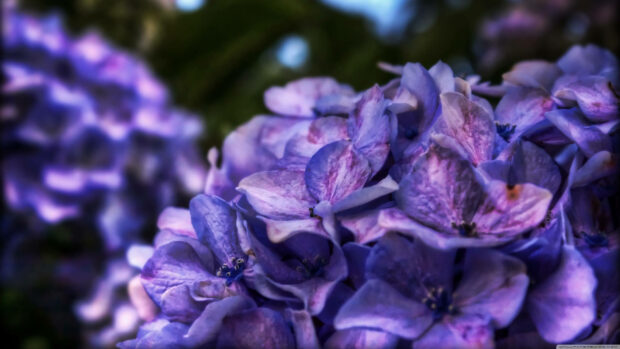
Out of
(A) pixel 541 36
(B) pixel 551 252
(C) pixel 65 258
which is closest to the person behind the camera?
(B) pixel 551 252

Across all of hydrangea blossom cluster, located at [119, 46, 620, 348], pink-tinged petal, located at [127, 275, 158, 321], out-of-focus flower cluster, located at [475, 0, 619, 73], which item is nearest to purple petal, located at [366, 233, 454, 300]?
hydrangea blossom cluster, located at [119, 46, 620, 348]

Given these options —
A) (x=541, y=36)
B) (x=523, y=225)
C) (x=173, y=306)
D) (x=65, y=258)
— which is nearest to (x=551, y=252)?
(x=523, y=225)

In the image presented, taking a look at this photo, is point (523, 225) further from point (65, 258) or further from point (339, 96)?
point (65, 258)

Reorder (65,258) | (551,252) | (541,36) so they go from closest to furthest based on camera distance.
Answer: (551,252) < (65,258) < (541,36)

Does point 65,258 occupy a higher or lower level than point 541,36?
higher

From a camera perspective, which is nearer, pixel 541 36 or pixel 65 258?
pixel 65 258

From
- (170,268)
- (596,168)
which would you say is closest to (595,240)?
(596,168)

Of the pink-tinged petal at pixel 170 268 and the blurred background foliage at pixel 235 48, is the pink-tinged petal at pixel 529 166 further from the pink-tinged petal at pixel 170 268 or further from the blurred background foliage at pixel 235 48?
the blurred background foliage at pixel 235 48
